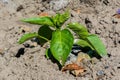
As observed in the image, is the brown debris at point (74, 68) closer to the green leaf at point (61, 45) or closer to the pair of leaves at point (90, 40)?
the green leaf at point (61, 45)

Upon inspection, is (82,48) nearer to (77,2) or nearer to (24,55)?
(24,55)

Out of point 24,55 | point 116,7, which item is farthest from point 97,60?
point 116,7

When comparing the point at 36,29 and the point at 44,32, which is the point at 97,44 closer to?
the point at 44,32

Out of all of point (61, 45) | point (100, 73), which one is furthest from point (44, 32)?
point (100, 73)

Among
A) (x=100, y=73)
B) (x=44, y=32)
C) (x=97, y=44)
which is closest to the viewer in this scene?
(x=100, y=73)

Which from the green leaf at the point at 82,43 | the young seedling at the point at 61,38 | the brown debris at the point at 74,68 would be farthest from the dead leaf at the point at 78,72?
the green leaf at the point at 82,43

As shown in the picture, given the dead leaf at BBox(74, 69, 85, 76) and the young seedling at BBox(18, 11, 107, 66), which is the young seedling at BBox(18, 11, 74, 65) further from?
the dead leaf at BBox(74, 69, 85, 76)

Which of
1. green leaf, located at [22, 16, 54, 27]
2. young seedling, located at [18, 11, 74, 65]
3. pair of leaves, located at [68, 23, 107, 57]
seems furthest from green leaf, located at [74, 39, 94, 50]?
green leaf, located at [22, 16, 54, 27]
